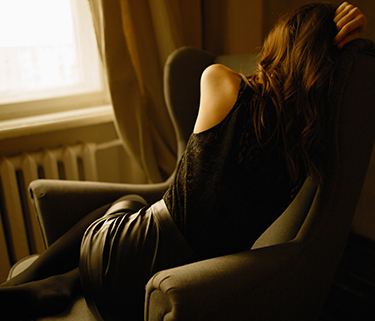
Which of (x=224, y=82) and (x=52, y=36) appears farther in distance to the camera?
(x=52, y=36)

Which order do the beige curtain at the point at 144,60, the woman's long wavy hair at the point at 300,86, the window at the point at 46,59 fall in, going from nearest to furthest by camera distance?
the woman's long wavy hair at the point at 300,86, the beige curtain at the point at 144,60, the window at the point at 46,59

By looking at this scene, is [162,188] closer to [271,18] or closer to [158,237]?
[158,237]

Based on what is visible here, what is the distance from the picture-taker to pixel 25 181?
152cm

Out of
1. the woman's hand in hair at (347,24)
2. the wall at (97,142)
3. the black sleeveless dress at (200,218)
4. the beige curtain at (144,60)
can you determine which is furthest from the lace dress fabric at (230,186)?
the wall at (97,142)

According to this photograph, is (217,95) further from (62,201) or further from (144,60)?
(144,60)

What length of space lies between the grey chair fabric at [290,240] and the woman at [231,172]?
53 mm

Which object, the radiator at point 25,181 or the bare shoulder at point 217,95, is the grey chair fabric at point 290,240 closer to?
the bare shoulder at point 217,95

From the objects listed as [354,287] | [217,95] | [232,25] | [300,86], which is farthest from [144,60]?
[354,287]

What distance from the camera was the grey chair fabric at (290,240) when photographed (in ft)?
2.15

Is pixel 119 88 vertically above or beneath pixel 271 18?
beneath

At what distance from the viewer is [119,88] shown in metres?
1.58

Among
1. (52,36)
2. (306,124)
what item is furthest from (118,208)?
(52,36)

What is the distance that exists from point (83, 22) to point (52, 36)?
178mm

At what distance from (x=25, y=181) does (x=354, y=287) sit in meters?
1.59
